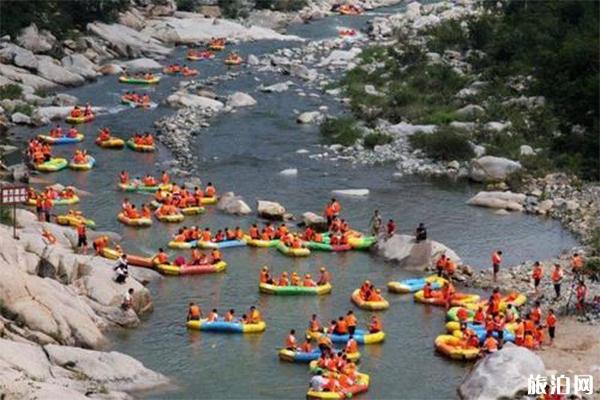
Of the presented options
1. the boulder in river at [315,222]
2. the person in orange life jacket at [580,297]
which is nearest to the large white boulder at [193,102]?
the boulder in river at [315,222]

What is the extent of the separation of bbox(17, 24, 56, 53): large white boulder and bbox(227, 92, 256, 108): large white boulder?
46.9ft

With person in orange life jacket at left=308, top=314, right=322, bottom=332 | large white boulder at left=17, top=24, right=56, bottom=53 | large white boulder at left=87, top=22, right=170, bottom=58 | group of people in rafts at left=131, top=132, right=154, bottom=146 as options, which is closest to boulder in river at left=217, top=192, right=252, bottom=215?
→ group of people in rafts at left=131, top=132, right=154, bottom=146

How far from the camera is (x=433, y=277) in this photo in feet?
127

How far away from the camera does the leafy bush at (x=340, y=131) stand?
58.7 metres

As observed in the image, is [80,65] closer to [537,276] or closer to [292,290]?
[292,290]

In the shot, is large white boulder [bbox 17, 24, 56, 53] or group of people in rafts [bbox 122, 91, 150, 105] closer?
group of people in rafts [bbox 122, 91, 150, 105]

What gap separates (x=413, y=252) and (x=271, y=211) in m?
7.54

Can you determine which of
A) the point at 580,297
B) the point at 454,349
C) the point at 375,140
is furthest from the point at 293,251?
the point at 375,140

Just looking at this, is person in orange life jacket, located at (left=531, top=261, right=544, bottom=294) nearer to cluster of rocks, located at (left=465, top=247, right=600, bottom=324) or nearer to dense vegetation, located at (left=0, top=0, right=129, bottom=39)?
cluster of rocks, located at (left=465, top=247, right=600, bottom=324)

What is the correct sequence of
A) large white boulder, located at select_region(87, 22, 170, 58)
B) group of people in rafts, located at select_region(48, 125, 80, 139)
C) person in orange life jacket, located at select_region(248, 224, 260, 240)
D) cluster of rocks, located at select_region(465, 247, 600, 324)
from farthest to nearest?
1. large white boulder, located at select_region(87, 22, 170, 58)
2. group of people in rafts, located at select_region(48, 125, 80, 139)
3. person in orange life jacket, located at select_region(248, 224, 260, 240)
4. cluster of rocks, located at select_region(465, 247, 600, 324)

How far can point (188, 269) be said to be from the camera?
39.2m

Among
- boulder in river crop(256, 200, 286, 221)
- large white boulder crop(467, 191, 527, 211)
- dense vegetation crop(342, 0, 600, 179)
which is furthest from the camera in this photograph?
dense vegetation crop(342, 0, 600, 179)

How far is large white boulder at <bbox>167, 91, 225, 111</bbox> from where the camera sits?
66125 mm

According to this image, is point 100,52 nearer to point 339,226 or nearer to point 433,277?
point 339,226
